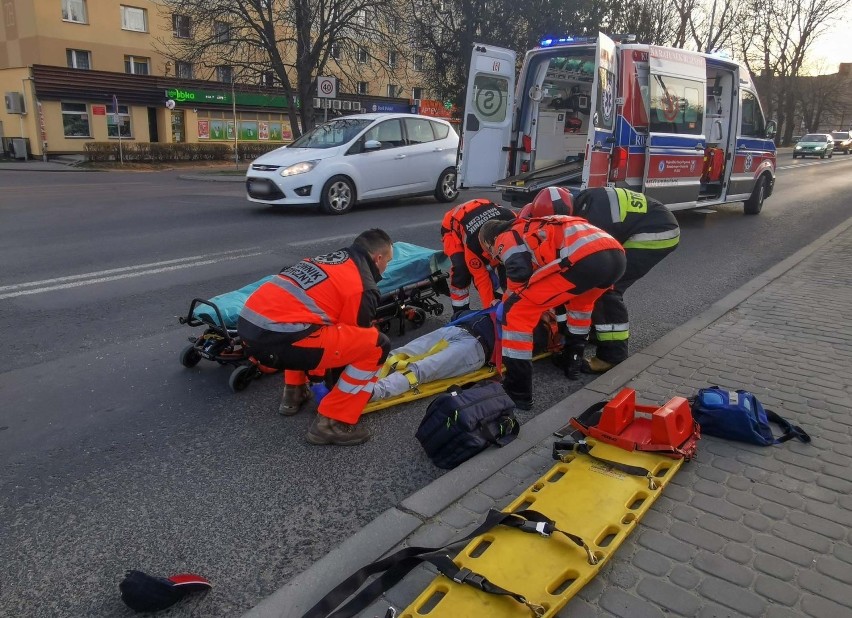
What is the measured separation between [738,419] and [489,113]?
7.63m

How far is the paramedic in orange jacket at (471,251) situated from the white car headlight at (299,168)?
6.99m

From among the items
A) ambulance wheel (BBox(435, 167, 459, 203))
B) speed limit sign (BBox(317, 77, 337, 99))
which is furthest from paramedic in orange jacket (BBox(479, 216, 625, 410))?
speed limit sign (BBox(317, 77, 337, 99))

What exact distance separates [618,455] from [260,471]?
1.86m

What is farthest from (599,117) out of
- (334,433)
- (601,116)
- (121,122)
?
(121,122)

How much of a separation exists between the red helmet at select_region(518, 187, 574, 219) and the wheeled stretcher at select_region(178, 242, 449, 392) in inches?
40.3

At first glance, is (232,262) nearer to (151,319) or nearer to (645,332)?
(151,319)

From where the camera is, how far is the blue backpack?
3.71 metres

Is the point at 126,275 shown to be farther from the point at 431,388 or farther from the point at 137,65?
the point at 137,65

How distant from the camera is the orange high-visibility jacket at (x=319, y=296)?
141 inches

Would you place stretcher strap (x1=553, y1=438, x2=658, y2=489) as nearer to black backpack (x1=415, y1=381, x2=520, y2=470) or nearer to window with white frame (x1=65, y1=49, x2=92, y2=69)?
black backpack (x1=415, y1=381, x2=520, y2=470)

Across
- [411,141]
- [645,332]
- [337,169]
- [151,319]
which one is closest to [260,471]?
[151,319]

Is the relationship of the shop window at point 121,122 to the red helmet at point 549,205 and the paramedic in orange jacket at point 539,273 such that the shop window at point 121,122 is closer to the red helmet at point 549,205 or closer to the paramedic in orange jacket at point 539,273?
the red helmet at point 549,205

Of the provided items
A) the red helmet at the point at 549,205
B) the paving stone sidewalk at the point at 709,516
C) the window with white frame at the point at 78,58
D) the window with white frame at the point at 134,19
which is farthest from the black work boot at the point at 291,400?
the window with white frame at the point at 134,19

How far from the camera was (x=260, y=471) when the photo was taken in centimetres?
346
